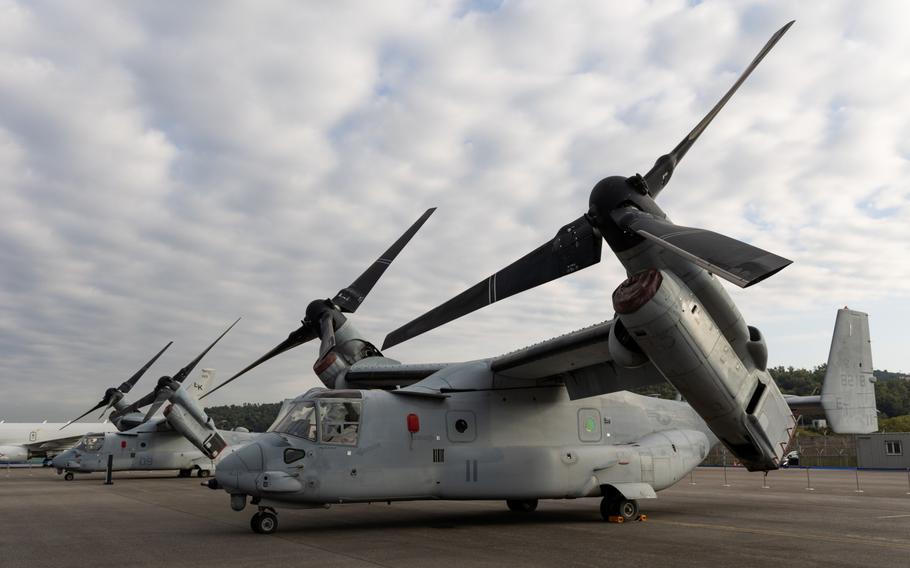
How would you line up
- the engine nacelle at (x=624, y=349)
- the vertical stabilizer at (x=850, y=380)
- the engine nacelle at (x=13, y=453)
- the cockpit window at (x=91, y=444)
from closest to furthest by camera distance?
the engine nacelle at (x=624, y=349), the vertical stabilizer at (x=850, y=380), the cockpit window at (x=91, y=444), the engine nacelle at (x=13, y=453)

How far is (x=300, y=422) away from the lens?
11.6 meters

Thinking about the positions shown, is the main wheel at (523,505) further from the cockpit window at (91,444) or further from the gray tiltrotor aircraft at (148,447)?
the cockpit window at (91,444)

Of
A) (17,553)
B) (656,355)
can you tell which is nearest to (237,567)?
(17,553)

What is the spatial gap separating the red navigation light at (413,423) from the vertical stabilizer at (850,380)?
348 inches

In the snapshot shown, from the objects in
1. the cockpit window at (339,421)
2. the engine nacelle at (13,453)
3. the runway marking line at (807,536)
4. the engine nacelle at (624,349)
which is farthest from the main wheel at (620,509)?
the engine nacelle at (13,453)

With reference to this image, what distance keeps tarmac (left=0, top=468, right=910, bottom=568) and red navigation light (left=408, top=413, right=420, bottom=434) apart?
1.77 metres

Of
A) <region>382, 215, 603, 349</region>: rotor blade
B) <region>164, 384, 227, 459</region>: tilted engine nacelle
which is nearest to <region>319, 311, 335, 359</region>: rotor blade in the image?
<region>382, 215, 603, 349</region>: rotor blade

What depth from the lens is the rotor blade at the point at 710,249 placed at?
22.6ft

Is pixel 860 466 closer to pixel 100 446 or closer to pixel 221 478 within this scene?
pixel 221 478

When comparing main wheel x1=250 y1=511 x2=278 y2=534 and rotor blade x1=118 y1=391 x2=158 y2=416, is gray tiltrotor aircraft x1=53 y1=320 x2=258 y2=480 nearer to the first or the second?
rotor blade x1=118 y1=391 x2=158 y2=416

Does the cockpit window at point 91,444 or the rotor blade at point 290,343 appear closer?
the rotor blade at point 290,343

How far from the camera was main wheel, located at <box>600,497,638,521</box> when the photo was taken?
516 inches

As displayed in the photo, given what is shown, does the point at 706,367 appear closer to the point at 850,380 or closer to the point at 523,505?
the point at 523,505

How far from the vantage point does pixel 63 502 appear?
19.3m
